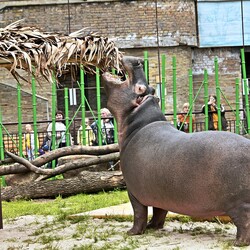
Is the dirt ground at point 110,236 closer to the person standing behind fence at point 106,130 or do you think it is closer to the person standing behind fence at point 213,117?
the person standing behind fence at point 106,130

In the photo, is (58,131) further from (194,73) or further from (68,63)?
(194,73)

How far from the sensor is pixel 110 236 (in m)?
6.56

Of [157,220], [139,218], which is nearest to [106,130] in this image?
[157,220]

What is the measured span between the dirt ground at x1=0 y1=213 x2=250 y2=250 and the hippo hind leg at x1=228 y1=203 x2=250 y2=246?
0.10 metres

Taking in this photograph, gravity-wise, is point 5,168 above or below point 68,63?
below

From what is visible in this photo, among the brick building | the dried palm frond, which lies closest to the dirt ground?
the dried palm frond

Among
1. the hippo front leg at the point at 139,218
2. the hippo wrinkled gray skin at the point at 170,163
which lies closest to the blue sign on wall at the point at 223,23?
the hippo wrinkled gray skin at the point at 170,163

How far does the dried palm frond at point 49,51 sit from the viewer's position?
264 inches

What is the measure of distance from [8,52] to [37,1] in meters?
19.3

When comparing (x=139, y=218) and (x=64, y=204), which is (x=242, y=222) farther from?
(x=64, y=204)

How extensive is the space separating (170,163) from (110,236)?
0.98 m

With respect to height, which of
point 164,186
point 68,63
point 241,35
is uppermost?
point 241,35

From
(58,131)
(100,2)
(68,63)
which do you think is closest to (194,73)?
(100,2)

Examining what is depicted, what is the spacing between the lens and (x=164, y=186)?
6.15 m
